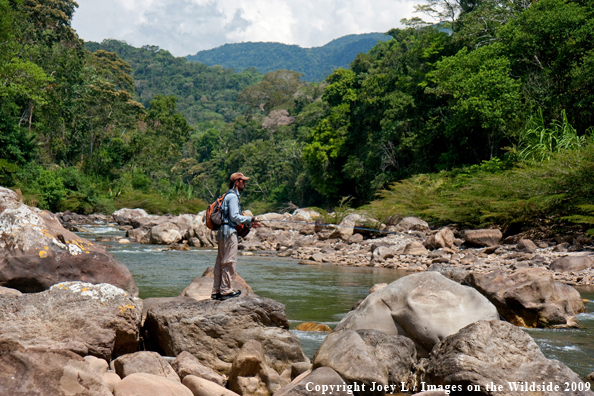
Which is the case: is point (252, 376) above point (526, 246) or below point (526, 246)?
above

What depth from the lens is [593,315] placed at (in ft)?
22.4

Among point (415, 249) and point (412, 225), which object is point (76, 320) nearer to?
point (415, 249)

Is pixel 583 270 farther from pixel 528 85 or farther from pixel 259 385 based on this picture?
pixel 528 85

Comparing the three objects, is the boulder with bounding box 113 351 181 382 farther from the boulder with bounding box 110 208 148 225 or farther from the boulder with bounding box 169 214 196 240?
the boulder with bounding box 110 208 148 225

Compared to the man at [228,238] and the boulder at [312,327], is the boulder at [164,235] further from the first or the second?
the man at [228,238]

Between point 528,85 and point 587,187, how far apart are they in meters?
8.69

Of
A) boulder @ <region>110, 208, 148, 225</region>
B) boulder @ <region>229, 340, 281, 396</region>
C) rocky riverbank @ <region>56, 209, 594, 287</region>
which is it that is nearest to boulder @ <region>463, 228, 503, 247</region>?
rocky riverbank @ <region>56, 209, 594, 287</region>

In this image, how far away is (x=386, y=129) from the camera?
97.9 ft

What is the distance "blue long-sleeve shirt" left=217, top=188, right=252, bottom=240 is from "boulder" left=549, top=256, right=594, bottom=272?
7503 mm

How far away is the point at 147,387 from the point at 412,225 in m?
14.0

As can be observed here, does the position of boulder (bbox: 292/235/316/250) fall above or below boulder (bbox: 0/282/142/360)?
below

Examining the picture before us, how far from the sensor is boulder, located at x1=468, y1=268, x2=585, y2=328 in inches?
245

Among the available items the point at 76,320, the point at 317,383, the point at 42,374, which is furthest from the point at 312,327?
the point at 42,374

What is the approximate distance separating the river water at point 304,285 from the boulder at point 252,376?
106 centimetres
